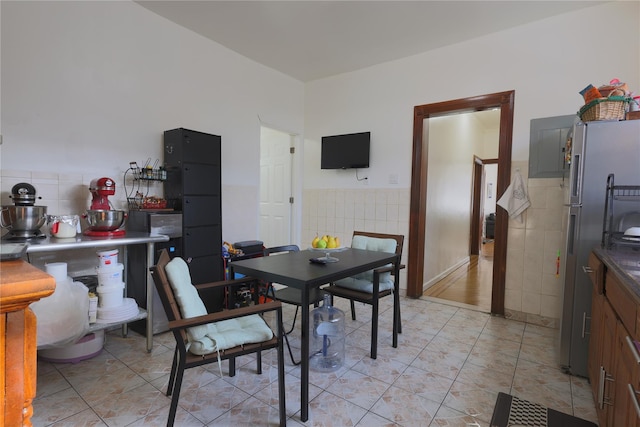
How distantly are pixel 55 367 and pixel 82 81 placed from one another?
7.18 feet

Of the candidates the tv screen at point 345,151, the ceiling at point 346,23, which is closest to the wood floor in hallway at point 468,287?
the tv screen at point 345,151

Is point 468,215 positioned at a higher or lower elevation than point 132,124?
lower

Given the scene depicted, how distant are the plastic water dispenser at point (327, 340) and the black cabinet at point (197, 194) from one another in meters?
1.25

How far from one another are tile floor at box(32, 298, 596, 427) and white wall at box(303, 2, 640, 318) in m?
1.13

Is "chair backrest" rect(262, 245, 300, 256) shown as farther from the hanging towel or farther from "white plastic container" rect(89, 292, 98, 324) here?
the hanging towel

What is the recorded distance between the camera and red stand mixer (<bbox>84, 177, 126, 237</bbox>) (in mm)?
2344

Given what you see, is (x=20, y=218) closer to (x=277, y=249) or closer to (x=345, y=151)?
(x=277, y=249)

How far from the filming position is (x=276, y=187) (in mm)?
5043

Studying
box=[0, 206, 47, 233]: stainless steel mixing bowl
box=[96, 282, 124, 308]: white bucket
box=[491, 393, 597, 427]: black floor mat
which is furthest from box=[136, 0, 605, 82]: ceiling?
box=[491, 393, 597, 427]: black floor mat

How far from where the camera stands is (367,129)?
13.9ft

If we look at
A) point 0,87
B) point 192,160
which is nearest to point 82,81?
point 0,87

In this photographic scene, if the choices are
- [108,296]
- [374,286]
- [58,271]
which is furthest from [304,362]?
[58,271]

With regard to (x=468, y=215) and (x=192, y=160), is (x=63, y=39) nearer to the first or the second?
(x=192, y=160)

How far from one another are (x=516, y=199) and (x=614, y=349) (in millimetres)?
2058
